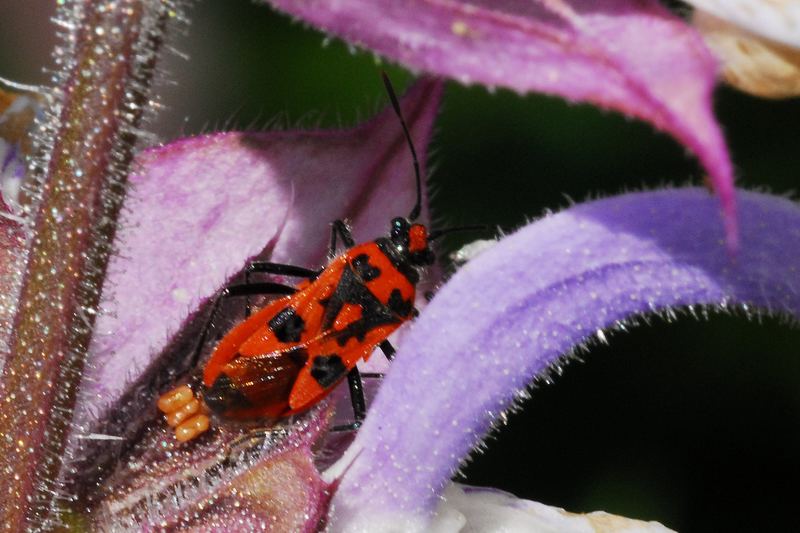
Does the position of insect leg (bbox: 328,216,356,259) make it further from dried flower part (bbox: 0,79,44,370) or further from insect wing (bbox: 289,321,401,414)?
dried flower part (bbox: 0,79,44,370)

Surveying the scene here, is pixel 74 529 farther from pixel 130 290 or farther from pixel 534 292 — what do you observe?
pixel 534 292

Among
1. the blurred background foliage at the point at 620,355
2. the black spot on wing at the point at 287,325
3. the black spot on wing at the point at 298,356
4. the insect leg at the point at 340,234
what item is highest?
the insect leg at the point at 340,234

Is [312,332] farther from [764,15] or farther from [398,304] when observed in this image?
[764,15]

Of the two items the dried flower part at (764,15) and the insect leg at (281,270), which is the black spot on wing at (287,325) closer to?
the insect leg at (281,270)

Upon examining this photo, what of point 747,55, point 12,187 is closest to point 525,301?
point 747,55

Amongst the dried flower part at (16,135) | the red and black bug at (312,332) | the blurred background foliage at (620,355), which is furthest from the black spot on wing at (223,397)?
the blurred background foliage at (620,355)
